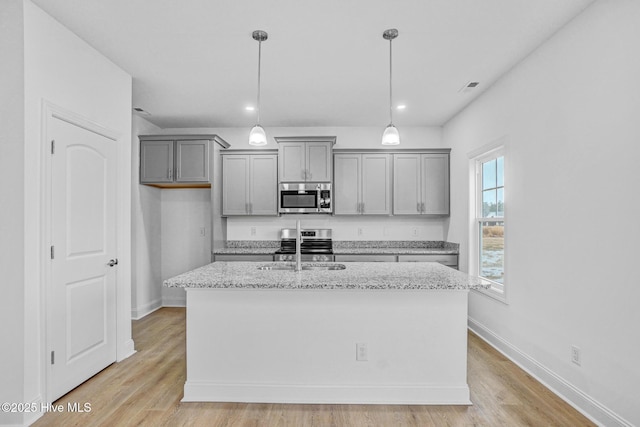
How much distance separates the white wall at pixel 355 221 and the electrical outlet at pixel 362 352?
8.97 feet

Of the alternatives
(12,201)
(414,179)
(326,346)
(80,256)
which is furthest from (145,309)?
(414,179)

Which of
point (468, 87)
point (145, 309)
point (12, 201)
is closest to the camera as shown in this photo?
point (12, 201)

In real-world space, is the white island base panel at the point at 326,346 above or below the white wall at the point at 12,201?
below

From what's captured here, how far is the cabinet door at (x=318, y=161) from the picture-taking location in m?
4.62

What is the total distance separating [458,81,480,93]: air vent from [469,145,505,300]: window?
691 mm

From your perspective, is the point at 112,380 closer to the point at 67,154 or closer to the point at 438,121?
the point at 67,154

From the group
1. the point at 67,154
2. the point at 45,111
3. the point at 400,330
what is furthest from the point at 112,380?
the point at 400,330

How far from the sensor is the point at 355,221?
4.99 m

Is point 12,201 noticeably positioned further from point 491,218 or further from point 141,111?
point 491,218

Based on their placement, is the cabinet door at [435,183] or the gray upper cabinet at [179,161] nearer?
the gray upper cabinet at [179,161]

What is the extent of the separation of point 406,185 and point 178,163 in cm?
317

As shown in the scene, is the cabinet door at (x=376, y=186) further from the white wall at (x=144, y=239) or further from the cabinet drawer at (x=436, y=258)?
the white wall at (x=144, y=239)

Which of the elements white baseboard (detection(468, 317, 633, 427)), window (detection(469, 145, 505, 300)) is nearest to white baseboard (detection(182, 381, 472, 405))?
white baseboard (detection(468, 317, 633, 427))

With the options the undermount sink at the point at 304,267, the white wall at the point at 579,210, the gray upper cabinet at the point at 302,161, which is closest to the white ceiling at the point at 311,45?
the white wall at the point at 579,210
